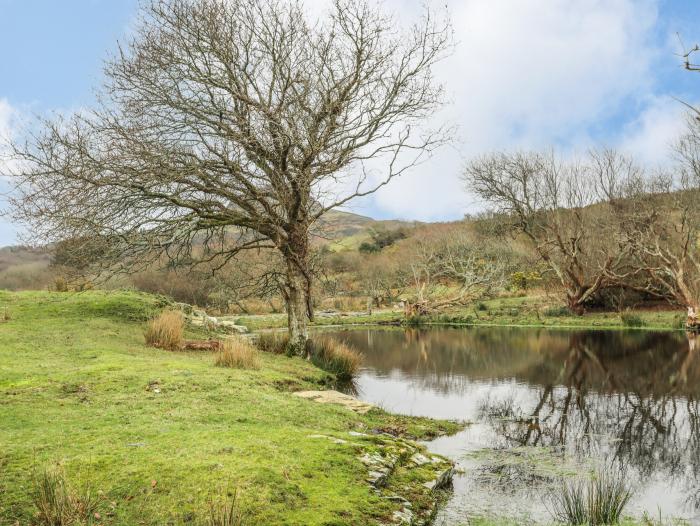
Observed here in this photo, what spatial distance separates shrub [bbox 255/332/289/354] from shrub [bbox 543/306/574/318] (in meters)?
19.8

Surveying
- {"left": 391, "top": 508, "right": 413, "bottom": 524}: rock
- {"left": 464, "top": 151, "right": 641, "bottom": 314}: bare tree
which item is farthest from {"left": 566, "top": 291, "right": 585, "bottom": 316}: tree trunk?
{"left": 391, "top": 508, "right": 413, "bottom": 524}: rock

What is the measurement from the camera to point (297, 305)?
16.2 metres

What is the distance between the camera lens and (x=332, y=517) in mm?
5070

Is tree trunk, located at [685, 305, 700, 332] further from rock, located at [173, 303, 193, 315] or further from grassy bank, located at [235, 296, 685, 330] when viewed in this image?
rock, located at [173, 303, 193, 315]

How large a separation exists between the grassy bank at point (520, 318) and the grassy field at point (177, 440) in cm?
2035

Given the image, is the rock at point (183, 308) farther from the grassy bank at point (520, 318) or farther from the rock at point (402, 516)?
the rock at point (402, 516)

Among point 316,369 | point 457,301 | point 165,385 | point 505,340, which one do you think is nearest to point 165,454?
point 165,385

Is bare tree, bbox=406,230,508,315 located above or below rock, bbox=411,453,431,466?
above

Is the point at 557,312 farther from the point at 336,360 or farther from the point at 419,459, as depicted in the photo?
the point at 419,459

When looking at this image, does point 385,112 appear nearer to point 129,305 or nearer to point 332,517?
point 129,305

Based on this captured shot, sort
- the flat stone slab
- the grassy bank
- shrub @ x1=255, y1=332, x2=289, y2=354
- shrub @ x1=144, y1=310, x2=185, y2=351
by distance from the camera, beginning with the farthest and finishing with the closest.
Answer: the grassy bank, shrub @ x1=255, y1=332, x2=289, y2=354, shrub @ x1=144, y1=310, x2=185, y2=351, the flat stone slab

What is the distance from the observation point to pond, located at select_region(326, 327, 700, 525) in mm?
7238

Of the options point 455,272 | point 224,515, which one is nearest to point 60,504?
point 224,515

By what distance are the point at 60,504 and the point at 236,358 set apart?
8.07 meters
